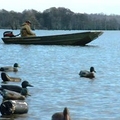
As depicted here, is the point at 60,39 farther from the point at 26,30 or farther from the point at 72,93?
the point at 72,93

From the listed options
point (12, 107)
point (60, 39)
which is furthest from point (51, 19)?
point (12, 107)

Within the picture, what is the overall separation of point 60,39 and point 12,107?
1579 inches

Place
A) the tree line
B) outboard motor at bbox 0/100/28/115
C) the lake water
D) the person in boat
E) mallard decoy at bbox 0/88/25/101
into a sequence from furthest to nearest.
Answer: the tree line, the person in boat, mallard decoy at bbox 0/88/25/101, the lake water, outboard motor at bbox 0/100/28/115

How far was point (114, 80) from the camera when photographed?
27188 millimetres

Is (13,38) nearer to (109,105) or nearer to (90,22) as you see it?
(109,105)

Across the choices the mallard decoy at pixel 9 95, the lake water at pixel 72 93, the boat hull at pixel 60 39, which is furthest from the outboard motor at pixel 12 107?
the boat hull at pixel 60 39

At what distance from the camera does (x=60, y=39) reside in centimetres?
5675

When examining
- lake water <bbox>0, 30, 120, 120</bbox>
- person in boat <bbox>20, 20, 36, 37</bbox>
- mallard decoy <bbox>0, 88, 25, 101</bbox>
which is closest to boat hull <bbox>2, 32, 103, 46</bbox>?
person in boat <bbox>20, 20, 36, 37</bbox>

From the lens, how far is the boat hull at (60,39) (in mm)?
55781

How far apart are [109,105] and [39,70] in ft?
43.6

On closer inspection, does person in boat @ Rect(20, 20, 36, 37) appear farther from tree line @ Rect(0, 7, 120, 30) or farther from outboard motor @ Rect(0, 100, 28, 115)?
tree line @ Rect(0, 7, 120, 30)

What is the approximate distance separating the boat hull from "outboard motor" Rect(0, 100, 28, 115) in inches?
1507

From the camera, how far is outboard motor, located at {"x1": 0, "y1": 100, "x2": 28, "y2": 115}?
55.0 ft

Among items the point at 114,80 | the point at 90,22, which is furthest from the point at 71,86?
the point at 90,22
